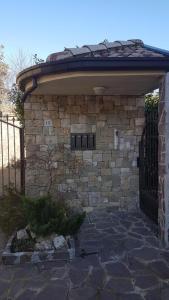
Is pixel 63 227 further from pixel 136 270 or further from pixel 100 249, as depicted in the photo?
pixel 136 270

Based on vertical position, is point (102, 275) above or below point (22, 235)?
below

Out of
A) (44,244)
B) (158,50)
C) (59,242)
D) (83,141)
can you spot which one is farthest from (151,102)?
(44,244)

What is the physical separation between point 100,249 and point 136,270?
796 millimetres

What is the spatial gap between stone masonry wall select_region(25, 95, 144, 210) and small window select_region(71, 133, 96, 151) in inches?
3.7

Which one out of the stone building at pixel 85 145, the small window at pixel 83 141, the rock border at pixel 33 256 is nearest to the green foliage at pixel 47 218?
the rock border at pixel 33 256

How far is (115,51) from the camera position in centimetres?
460

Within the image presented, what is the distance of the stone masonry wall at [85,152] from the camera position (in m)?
6.05

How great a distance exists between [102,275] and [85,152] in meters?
3.09

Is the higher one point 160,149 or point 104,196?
point 160,149

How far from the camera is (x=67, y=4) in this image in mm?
6535

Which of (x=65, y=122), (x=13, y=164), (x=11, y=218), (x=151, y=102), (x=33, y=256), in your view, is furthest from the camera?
(x=13, y=164)

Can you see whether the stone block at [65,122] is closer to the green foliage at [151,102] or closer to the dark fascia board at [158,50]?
the green foliage at [151,102]

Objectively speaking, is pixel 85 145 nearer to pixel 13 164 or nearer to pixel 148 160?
pixel 148 160

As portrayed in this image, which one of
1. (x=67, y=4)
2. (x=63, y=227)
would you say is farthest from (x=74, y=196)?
(x=67, y=4)
